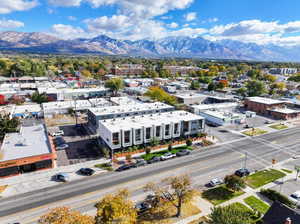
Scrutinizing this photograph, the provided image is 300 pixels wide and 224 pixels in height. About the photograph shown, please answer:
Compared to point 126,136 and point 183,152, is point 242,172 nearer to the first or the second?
point 183,152

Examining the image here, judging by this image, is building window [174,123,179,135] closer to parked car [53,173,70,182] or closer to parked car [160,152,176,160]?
parked car [160,152,176,160]

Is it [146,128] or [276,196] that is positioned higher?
[146,128]

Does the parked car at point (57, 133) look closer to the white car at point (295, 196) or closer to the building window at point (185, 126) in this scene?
the building window at point (185, 126)

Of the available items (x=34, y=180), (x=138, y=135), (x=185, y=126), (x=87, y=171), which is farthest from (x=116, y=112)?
(x=34, y=180)

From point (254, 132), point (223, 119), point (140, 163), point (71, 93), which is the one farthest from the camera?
point (71, 93)

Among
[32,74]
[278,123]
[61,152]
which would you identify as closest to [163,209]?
[61,152]

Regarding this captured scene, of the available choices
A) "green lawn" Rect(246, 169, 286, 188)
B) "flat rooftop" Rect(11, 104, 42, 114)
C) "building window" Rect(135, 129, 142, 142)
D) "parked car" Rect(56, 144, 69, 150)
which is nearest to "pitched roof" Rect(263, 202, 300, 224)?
"green lawn" Rect(246, 169, 286, 188)
